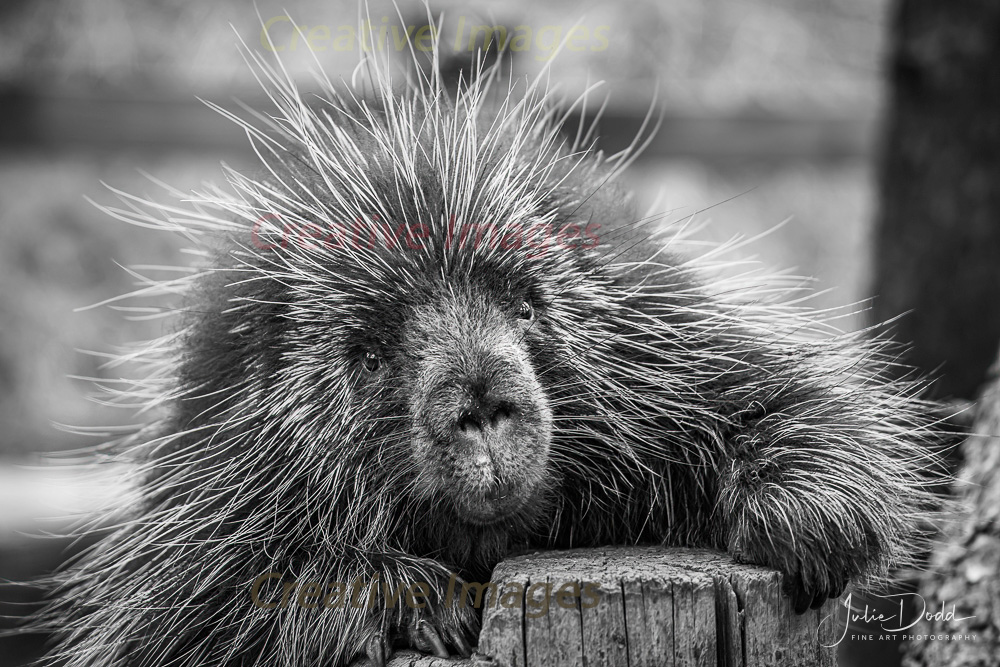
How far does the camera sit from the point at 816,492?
7.55 feet

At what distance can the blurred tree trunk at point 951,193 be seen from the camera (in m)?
4.24

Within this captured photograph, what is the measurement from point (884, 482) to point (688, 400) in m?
0.53

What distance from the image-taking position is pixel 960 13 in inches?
167

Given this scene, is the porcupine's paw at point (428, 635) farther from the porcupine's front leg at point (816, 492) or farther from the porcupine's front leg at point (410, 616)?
the porcupine's front leg at point (816, 492)

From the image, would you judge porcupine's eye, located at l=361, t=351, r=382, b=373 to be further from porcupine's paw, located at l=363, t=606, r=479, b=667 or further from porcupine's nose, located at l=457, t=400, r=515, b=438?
porcupine's paw, located at l=363, t=606, r=479, b=667

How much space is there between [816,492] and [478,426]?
34.1 inches

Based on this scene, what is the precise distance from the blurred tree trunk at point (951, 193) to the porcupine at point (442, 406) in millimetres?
1756

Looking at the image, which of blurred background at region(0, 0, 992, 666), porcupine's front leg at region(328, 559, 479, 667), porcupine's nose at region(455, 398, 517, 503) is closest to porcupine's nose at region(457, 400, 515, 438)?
porcupine's nose at region(455, 398, 517, 503)

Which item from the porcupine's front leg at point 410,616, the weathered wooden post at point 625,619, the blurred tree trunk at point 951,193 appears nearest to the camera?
the weathered wooden post at point 625,619

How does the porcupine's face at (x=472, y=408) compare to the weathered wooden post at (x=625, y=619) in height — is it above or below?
above

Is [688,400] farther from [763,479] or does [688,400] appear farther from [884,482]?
[884,482]

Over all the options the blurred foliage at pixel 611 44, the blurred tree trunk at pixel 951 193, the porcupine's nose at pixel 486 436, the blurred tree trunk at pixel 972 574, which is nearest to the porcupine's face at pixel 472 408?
the porcupine's nose at pixel 486 436

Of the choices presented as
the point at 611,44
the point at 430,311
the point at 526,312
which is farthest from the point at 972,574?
the point at 611,44
